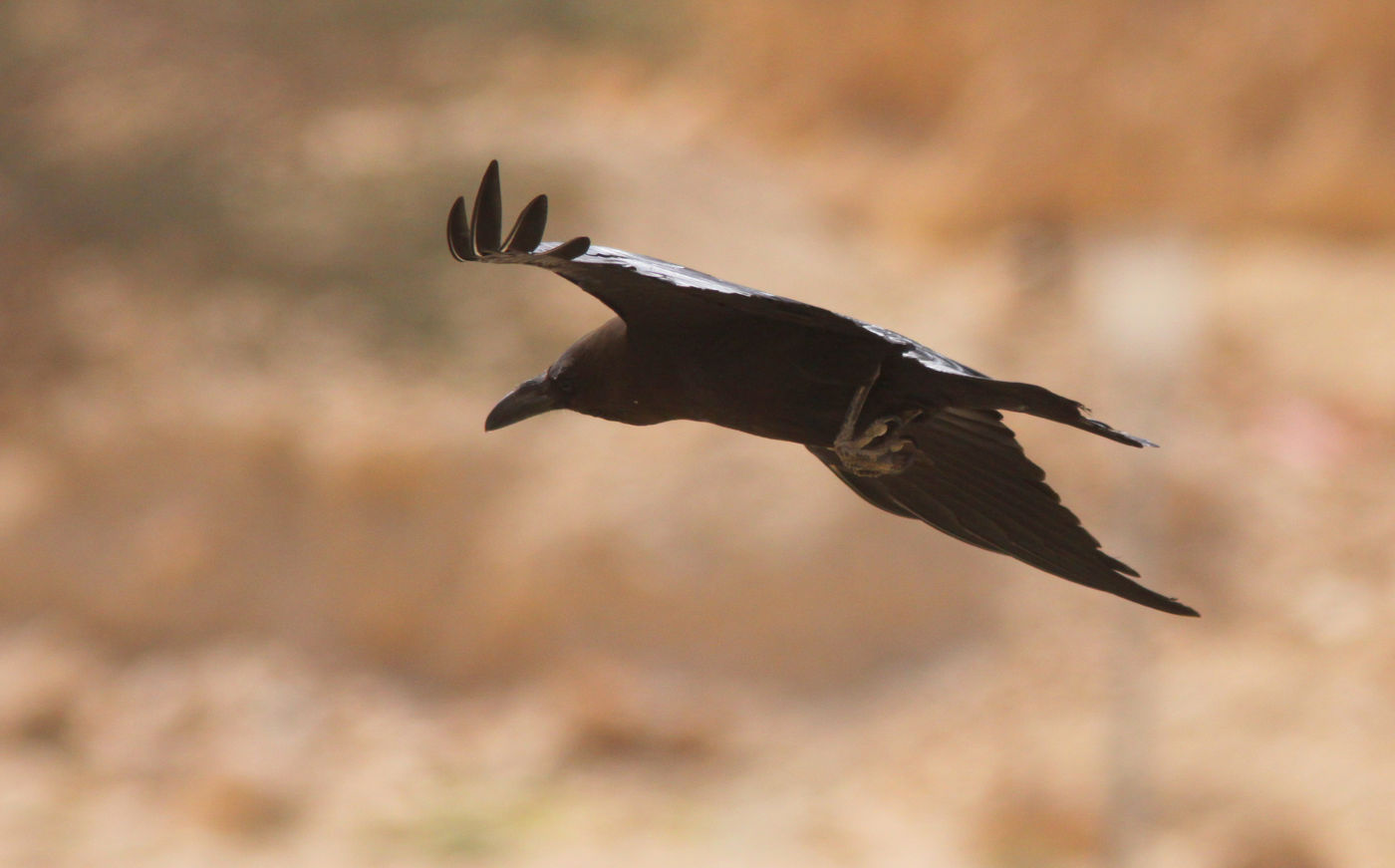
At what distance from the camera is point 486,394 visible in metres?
4.96

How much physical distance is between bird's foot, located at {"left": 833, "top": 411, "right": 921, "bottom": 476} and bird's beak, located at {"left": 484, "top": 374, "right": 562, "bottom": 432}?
10.1 inches

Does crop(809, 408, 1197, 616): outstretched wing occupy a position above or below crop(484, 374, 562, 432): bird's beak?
below

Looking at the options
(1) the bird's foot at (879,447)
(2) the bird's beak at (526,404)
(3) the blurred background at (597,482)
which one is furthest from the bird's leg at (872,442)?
(3) the blurred background at (597,482)

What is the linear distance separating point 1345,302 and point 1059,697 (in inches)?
75.1

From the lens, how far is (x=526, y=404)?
1.29 m

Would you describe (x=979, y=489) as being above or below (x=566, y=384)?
below

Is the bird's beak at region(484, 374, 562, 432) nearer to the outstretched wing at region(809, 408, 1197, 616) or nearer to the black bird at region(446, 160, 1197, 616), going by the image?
the black bird at region(446, 160, 1197, 616)

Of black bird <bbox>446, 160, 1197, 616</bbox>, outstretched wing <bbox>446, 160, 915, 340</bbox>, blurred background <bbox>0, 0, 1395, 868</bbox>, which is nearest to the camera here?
outstretched wing <bbox>446, 160, 915, 340</bbox>

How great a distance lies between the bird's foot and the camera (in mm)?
1191

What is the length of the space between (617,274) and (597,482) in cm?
386

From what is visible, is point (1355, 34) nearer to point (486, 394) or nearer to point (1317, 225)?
point (1317, 225)

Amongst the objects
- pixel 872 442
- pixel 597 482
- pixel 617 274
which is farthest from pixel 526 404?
pixel 597 482

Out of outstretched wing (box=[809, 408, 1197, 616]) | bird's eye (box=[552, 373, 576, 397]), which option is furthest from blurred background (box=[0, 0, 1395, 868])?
bird's eye (box=[552, 373, 576, 397])

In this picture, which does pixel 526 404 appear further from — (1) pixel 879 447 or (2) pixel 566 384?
(1) pixel 879 447
